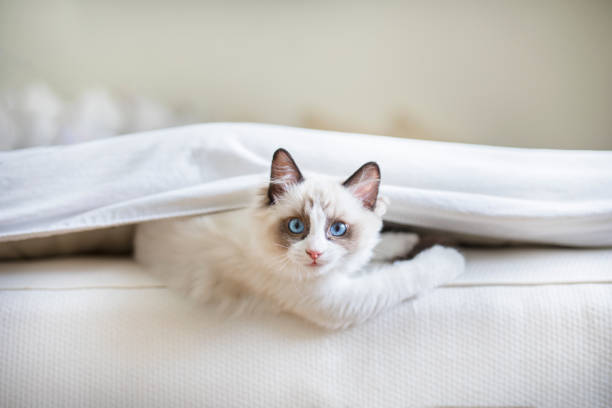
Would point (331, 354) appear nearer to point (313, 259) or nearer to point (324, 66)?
point (313, 259)

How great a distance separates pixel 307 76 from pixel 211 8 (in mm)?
513

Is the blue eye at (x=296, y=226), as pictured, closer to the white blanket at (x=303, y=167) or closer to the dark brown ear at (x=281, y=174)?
the dark brown ear at (x=281, y=174)

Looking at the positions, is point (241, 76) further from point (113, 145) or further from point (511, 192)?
point (511, 192)

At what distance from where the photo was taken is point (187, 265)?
965mm

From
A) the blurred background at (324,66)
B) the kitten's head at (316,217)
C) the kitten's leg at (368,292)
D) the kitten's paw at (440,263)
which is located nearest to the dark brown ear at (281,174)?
the kitten's head at (316,217)

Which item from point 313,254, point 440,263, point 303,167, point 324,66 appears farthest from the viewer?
point 324,66

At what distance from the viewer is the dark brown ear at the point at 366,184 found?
2.72 ft

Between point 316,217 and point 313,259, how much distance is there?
0.29 feet

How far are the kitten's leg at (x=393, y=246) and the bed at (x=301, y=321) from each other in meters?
0.06

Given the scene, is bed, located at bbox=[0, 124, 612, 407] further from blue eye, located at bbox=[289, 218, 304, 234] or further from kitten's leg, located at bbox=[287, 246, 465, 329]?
blue eye, located at bbox=[289, 218, 304, 234]

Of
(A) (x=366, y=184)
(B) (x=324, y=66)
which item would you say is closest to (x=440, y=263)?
(A) (x=366, y=184)

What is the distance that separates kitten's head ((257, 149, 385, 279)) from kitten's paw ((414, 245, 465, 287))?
14 cm

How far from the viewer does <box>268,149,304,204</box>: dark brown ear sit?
82 cm

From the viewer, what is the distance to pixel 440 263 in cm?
92
